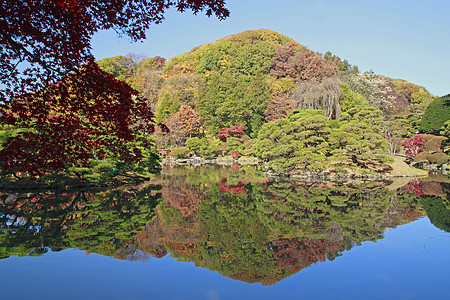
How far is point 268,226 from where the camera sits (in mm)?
5953

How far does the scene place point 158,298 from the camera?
10.5ft

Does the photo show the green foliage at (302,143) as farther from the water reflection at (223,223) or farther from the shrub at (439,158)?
the shrub at (439,158)

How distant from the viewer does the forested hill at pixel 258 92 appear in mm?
22891

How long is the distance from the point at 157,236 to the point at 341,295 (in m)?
3.12

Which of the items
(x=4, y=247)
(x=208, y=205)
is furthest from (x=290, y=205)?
(x=4, y=247)

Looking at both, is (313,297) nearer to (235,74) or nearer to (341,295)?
(341,295)

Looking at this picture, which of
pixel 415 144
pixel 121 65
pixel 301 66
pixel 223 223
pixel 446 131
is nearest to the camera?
pixel 223 223

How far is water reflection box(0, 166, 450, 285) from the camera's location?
4477mm

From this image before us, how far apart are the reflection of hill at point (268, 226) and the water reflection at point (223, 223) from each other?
0.05ft

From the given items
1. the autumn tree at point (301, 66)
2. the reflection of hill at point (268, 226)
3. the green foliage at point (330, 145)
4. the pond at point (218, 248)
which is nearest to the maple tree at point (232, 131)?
the autumn tree at point (301, 66)

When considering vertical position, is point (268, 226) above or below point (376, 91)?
below

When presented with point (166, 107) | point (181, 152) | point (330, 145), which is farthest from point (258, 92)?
point (330, 145)

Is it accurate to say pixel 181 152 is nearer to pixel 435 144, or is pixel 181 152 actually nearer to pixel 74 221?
pixel 435 144

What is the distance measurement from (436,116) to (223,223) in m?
20.0
